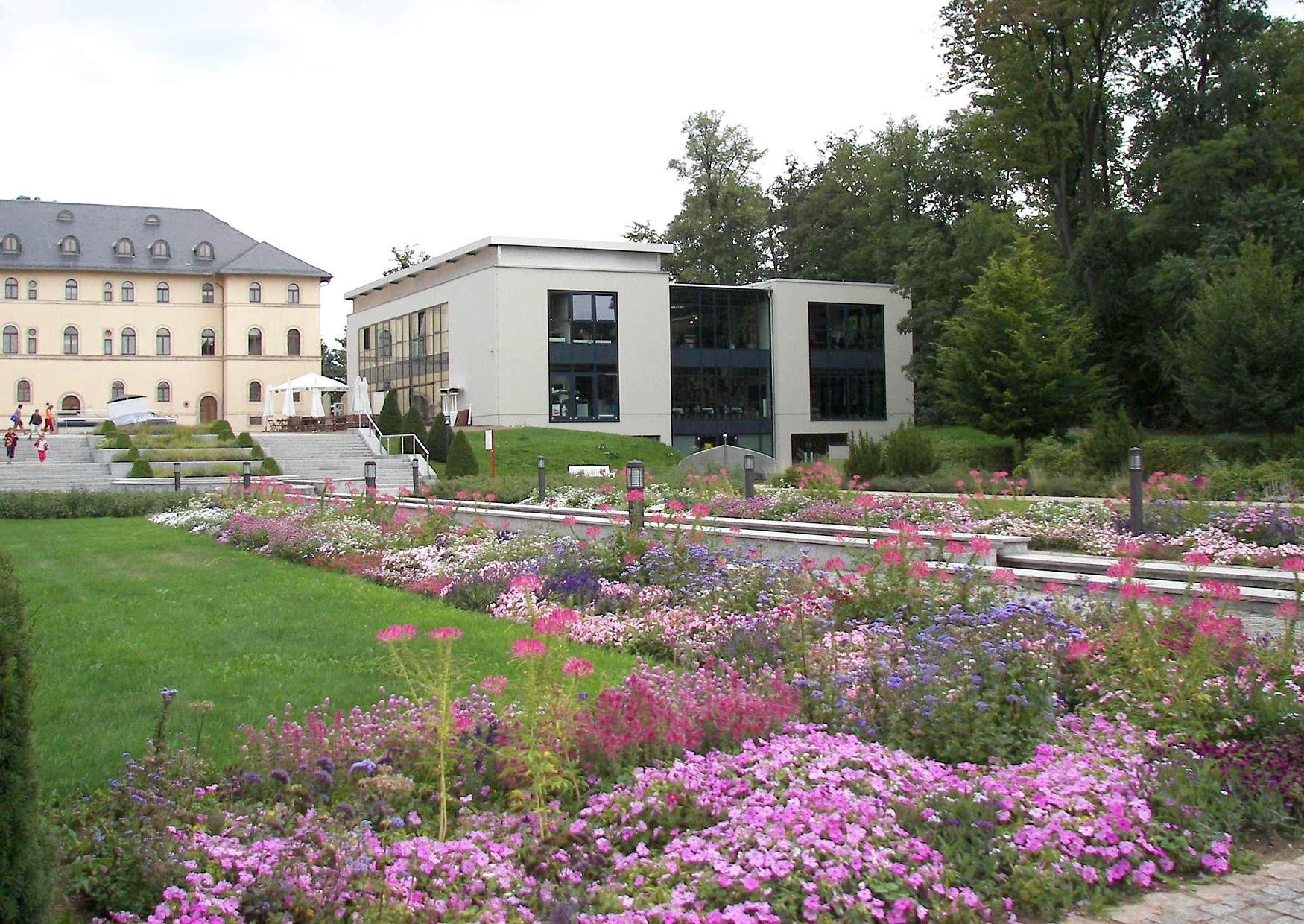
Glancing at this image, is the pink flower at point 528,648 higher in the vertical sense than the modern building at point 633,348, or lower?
lower

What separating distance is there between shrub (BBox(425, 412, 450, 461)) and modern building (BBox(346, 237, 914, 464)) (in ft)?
19.9

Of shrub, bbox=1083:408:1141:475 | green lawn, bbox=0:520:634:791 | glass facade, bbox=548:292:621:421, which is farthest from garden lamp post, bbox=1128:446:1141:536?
glass facade, bbox=548:292:621:421

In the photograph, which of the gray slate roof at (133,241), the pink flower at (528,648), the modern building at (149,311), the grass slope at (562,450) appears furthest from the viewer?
Answer: the gray slate roof at (133,241)

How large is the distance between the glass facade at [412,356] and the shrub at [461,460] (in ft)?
51.5

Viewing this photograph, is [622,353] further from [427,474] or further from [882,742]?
[882,742]

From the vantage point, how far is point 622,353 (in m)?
47.5

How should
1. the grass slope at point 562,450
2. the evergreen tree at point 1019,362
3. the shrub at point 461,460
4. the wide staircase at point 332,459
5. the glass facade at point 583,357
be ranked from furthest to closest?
the glass facade at point 583,357, the grass slope at point 562,450, the evergreen tree at point 1019,362, the wide staircase at point 332,459, the shrub at point 461,460

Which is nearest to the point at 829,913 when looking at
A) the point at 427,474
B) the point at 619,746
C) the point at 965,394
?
the point at 619,746

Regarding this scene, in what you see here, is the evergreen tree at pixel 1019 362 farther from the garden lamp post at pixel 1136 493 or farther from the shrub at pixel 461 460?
the garden lamp post at pixel 1136 493

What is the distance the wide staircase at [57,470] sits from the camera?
30812 mm

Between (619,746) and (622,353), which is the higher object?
(622,353)

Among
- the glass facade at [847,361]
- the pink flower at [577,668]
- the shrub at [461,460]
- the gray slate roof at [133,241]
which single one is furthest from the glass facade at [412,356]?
the pink flower at [577,668]

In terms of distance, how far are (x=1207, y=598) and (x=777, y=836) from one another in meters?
3.23

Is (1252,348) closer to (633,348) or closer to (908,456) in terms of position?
(908,456)
